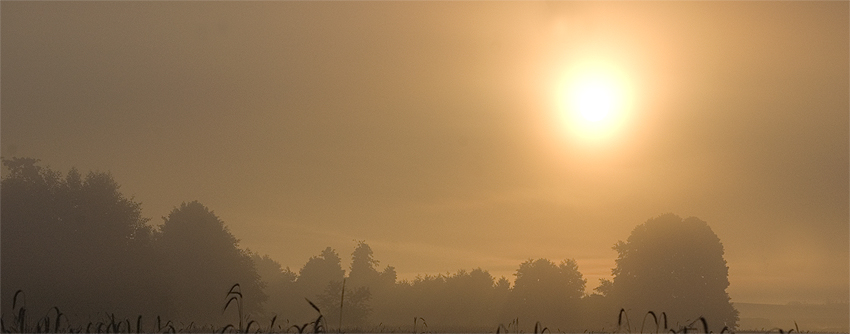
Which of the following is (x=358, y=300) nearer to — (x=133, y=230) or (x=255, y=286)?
(x=255, y=286)

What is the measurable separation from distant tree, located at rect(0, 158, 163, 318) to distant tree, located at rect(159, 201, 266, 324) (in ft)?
12.8

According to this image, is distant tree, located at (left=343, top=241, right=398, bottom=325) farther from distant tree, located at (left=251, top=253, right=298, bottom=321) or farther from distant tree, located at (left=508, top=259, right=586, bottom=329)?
distant tree, located at (left=508, top=259, right=586, bottom=329)

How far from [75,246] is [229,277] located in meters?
15.6

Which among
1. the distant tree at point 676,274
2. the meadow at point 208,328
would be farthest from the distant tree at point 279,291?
the distant tree at point 676,274

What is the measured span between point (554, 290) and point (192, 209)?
45.6 m

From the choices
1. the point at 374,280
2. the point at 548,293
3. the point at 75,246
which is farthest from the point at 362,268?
the point at 75,246

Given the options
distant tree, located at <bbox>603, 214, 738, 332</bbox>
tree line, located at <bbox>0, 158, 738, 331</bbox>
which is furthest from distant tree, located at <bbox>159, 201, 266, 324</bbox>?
distant tree, located at <bbox>603, 214, 738, 332</bbox>

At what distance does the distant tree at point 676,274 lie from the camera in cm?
8788

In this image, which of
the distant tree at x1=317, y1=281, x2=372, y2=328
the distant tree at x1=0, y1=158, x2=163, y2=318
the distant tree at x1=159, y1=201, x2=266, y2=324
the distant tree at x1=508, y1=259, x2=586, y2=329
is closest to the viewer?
the distant tree at x1=0, y1=158, x2=163, y2=318

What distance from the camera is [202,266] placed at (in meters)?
72.2

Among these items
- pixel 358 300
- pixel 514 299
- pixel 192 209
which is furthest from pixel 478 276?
pixel 192 209

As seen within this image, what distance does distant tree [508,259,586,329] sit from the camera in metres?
94.2

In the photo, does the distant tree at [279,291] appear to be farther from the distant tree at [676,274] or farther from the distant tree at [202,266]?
the distant tree at [676,274]

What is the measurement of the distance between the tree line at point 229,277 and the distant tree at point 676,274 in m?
0.12
